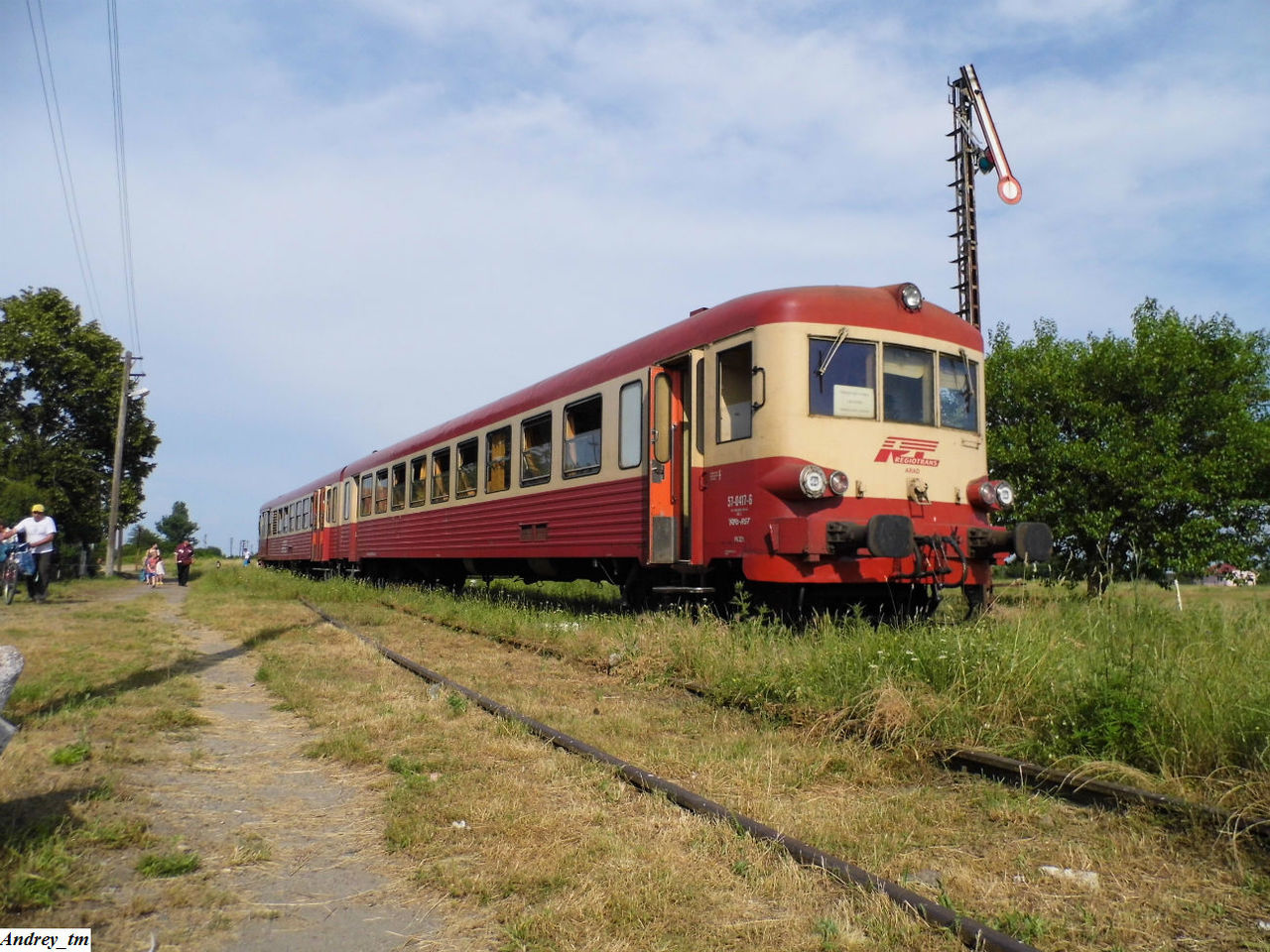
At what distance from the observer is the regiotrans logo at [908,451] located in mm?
8148

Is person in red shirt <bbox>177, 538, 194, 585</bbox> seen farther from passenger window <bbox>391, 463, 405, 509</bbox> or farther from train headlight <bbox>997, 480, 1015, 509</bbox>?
train headlight <bbox>997, 480, 1015, 509</bbox>

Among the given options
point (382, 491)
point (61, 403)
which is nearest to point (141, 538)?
point (61, 403)

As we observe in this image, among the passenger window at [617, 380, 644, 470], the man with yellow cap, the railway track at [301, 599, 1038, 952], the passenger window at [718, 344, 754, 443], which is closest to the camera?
the railway track at [301, 599, 1038, 952]

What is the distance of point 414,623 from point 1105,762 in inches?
378

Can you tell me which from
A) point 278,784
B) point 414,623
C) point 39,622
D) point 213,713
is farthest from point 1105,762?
point 39,622

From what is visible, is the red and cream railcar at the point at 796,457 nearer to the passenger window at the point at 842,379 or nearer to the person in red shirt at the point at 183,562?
the passenger window at the point at 842,379

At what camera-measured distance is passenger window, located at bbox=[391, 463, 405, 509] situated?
60.0 feet

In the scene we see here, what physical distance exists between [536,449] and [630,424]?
2.75 m

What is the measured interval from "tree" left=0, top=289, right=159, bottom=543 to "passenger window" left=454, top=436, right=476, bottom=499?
69.6ft

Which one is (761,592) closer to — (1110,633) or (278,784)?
(1110,633)

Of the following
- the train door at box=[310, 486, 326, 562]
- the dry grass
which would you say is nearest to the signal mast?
the dry grass

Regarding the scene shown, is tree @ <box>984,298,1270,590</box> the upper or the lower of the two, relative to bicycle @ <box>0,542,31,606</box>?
upper

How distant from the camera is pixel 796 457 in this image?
7762 mm

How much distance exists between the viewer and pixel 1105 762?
4.15 metres
